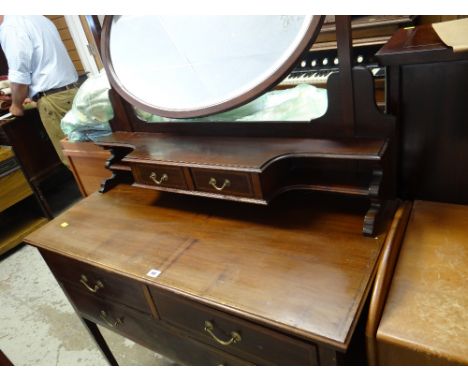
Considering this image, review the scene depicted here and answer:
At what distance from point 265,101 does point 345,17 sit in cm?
45

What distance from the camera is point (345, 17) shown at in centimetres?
Answer: 78

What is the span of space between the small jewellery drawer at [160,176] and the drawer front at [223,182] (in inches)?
2.2

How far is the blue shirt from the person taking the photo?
2.48 meters

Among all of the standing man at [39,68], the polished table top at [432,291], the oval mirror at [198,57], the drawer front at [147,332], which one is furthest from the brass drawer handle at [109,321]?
the standing man at [39,68]

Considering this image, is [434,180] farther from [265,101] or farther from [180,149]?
[180,149]

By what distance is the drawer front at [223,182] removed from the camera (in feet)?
3.05

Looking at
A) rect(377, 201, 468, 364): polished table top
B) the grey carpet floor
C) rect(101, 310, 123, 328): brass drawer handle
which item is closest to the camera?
rect(377, 201, 468, 364): polished table top

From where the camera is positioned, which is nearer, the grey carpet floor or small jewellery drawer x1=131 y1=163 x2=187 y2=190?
small jewellery drawer x1=131 y1=163 x2=187 y2=190

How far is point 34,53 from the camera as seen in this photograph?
2.59m

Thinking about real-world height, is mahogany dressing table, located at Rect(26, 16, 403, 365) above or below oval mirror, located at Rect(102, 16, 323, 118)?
below

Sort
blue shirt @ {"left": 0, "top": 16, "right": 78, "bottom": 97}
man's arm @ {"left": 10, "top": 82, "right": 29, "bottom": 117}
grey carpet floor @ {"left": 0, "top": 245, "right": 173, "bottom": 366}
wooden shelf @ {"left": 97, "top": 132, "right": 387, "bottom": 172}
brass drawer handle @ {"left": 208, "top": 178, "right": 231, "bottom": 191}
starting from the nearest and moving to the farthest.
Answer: wooden shelf @ {"left": 97, "top": 132, "right": 387, "bottom": 172} → brass drawer handle @ {"left": 208, "top": 178, "right": 231, "bottom": 191} → grey carpet floor @ {"left": 0, "top": 245, "right": 173, "bottom": 366} → blue shirt @ {"left": 0, "top": 16, "right": 78, "bottom": 97} → man's arm @ {"left": 10, "top": 82, "right": 29, "bottom": 117}

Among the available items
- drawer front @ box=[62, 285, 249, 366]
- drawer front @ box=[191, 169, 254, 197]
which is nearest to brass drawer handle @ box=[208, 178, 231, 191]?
drawer front @ box=[191, 169, 254, 197]

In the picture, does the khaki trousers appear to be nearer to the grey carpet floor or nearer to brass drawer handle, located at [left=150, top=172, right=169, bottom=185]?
the grey carpet floor

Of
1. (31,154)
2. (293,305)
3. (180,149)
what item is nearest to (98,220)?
(180,149)
